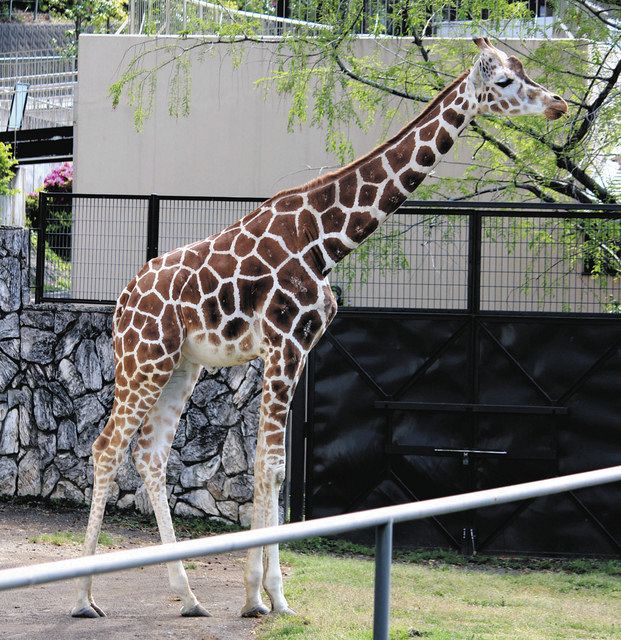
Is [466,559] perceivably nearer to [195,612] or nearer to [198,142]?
[195,612]

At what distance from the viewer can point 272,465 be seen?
6.43m

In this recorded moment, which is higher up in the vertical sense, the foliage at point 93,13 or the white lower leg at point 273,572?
the foliage at point 93,13

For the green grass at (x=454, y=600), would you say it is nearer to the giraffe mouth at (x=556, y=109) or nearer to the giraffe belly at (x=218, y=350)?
the giraffe belly at (x=218, y=350)

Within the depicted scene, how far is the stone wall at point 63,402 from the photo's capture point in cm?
933

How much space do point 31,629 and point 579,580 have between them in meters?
3.89

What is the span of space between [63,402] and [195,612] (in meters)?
3.66

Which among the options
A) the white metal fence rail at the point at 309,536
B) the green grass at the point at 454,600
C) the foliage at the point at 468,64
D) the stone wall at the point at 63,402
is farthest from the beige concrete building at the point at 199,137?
the white metal fence rail at the point at 309,536

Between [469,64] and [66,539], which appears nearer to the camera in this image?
[66,539]

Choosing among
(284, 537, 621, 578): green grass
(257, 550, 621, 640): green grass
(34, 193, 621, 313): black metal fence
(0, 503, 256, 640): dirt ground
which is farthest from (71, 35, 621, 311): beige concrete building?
(257, 550, 621, 640): green grass

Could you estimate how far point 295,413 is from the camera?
358 inches

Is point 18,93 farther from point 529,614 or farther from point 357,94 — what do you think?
point 529,614

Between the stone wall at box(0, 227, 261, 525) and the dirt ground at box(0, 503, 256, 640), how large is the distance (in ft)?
2.96

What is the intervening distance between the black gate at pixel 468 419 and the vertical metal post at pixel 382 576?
232 inches

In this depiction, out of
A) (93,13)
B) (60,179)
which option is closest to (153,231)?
(60,179)
